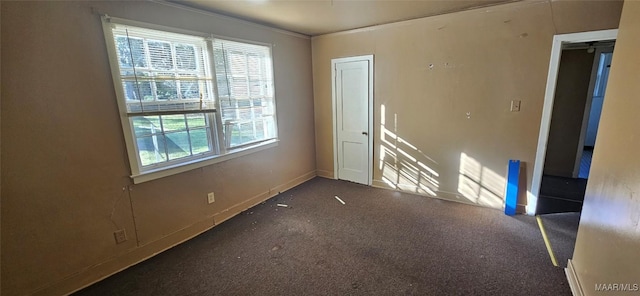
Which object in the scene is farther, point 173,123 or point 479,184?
point 479,184

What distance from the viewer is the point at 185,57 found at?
2594mm

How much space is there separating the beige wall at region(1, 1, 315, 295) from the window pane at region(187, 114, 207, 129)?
0.49 meters

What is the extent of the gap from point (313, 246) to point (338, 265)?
0.37 meters

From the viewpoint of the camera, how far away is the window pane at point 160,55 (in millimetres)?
2338

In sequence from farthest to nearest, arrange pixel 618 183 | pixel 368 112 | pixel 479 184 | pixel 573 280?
1. pixel 368 112
2. pixel 479 184
3. pixel 573 280
4. pixel 618 183

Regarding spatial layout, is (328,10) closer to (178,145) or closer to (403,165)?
(178,145)

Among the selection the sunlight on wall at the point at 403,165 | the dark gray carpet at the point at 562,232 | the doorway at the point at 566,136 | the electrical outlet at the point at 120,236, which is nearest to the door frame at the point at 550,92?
the doorway at the point at 566,136

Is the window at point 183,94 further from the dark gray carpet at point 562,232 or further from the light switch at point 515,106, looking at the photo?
the dark gray carpet at point 562,232

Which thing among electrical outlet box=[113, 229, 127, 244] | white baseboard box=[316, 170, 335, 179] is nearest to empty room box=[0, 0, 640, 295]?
electrical outlet box=[113, 229, 127, 244]

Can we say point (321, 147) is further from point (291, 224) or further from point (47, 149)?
point (47, 149)

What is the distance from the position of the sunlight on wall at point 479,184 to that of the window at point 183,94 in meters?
2.68

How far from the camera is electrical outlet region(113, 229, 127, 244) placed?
2.25 m

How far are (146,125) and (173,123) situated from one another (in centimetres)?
24

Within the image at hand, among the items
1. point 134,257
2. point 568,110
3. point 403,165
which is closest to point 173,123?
point 134,257
